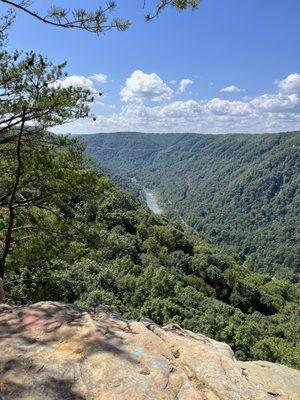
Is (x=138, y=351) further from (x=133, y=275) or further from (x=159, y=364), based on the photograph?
(x=133, y=275)

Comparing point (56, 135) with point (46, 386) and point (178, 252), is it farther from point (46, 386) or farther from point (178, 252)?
point (178, 252)

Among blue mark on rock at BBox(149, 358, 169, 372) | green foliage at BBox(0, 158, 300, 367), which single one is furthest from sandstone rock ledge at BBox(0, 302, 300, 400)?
green foliage at BBox(0, 158, 300, 367)

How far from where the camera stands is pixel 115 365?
17.8ft

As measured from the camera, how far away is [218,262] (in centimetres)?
9581

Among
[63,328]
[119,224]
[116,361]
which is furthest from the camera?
[119,224]

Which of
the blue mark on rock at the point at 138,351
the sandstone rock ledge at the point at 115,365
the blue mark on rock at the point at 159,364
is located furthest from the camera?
the blue mark on rock at the point at 138,351

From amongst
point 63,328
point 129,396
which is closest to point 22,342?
point 63,328

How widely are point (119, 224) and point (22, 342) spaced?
78192mm

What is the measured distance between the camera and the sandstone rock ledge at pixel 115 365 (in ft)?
16.4

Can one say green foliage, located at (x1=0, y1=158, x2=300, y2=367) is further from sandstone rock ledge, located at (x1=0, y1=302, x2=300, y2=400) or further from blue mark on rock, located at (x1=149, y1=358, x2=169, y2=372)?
blue mark on rock, located at (x1=149, y1=358, x2=169, y2=372)

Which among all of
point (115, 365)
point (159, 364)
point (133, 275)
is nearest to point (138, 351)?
point (159, 364)

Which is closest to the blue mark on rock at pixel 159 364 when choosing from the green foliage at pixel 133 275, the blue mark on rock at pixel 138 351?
the blue mark on rock at pixel 138 351

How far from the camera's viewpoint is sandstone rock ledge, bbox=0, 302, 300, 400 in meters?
5.00

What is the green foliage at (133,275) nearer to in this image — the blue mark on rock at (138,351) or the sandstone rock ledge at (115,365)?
the sandstone rock ledge at (115,365)
